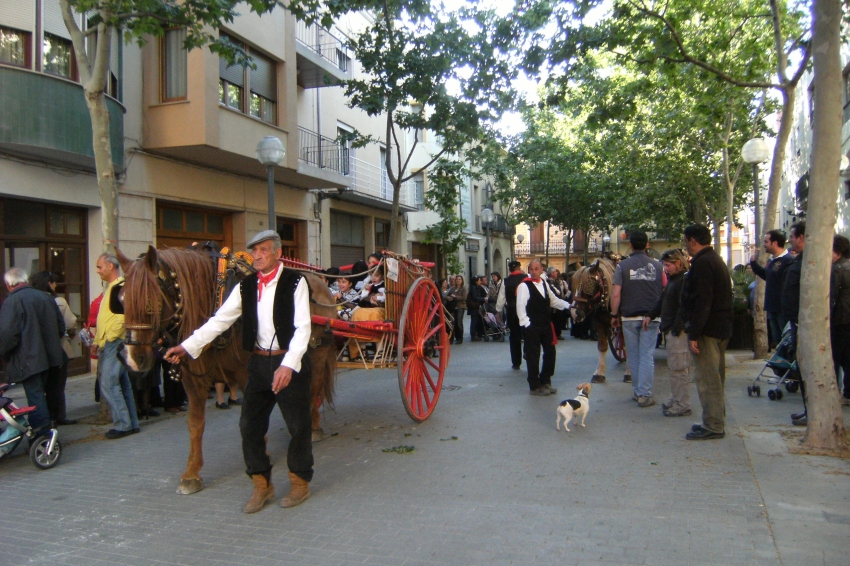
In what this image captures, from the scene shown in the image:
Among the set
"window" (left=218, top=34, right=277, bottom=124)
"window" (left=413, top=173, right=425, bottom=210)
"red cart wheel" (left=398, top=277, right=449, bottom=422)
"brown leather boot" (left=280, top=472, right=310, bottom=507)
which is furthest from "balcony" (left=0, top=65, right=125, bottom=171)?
"window" (left=413, top=173, right=425, bottom=210)

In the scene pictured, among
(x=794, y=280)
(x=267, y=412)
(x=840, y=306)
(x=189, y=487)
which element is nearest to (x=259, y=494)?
(x=267, y=412)

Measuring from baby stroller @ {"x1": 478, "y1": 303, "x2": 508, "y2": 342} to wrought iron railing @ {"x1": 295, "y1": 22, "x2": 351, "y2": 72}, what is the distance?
7901mm

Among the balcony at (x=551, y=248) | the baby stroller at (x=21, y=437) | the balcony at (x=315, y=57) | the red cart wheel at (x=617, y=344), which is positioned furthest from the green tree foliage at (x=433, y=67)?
the balcony at (x=551, y=248)

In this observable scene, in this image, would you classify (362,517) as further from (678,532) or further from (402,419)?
(402,419)

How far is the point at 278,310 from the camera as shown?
4.66 meters

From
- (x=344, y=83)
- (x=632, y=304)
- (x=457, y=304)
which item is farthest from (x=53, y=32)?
(x=457, y=304)

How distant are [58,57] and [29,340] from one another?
609 cm

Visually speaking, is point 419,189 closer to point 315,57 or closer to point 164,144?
point 315,57

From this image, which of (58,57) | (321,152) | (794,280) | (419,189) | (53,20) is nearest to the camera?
(794,280)

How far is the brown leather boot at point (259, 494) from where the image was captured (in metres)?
4.79

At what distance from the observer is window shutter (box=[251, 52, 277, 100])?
1509 centimetres

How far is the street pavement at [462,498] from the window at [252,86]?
856 cm

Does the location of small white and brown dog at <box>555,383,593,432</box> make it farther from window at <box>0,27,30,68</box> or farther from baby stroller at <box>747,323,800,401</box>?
window at <box>0,27,30,68</box>

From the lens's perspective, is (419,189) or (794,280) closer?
(794,280)
